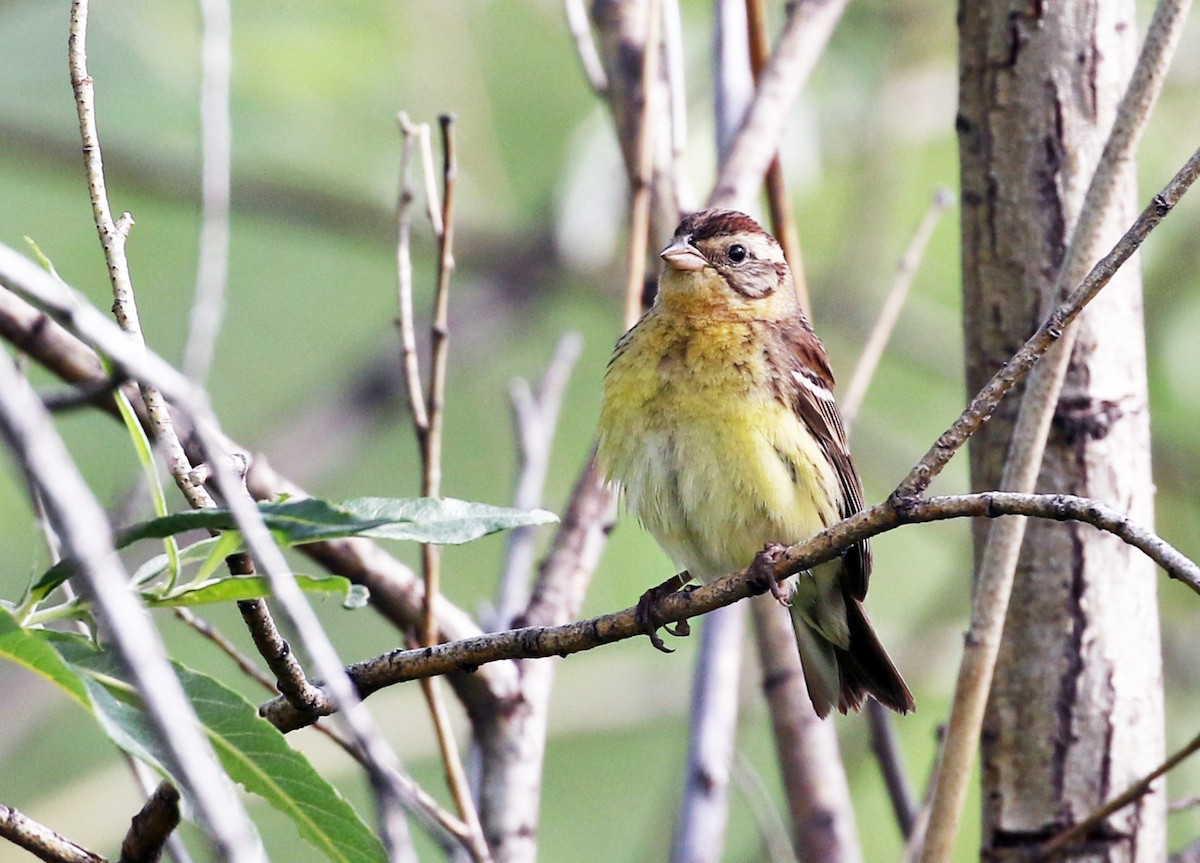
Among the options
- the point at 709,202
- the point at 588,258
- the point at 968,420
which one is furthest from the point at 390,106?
the point at 968,420

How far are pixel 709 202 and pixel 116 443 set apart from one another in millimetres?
4122

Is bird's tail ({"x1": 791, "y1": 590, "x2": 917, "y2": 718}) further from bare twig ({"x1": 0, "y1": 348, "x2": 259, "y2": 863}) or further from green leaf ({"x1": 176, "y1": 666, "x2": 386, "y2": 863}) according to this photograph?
bare twig ({"x1": 0, "y1": 348, "x2": 259, "y2": 863})

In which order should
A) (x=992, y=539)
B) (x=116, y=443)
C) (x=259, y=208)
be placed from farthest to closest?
(x=259, y=208), (x=116, y=443), (x=992, y=539)

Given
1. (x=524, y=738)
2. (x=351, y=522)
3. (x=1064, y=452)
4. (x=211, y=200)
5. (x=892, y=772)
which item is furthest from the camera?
(x=892, y=772)

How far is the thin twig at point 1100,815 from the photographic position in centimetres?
314

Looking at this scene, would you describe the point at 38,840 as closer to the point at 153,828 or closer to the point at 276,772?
the point at 153,828

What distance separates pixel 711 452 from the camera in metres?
3.97

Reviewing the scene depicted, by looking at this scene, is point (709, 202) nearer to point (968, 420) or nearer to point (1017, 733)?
point (1017, 733)

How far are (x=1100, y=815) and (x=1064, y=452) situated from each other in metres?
0.88

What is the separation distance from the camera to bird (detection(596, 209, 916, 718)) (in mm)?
3979

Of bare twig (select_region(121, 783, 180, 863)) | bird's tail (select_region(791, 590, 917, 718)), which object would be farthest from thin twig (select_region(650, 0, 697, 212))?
bare twig (select_region(121, 783, 180, 863))

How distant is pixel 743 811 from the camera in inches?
324

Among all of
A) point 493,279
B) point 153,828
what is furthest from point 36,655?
point 493,279

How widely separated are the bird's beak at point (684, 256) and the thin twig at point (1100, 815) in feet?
6.42
